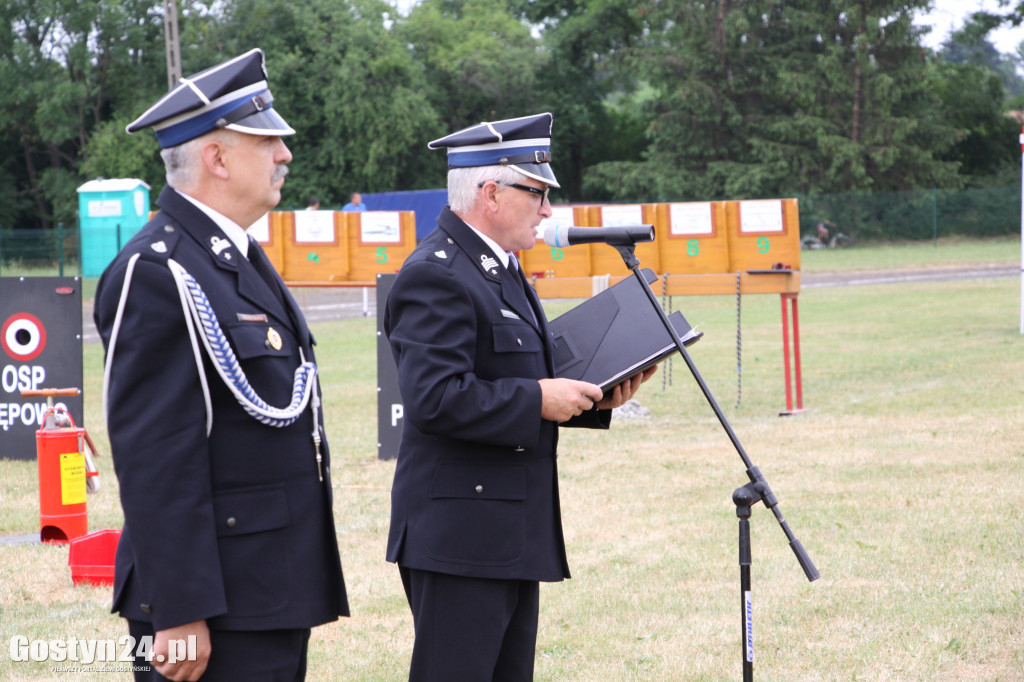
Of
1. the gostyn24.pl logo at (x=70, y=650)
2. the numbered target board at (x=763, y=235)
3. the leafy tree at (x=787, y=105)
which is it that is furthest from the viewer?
the leafy tree at (x=787, y=105)

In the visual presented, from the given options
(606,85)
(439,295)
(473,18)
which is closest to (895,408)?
(439,295)

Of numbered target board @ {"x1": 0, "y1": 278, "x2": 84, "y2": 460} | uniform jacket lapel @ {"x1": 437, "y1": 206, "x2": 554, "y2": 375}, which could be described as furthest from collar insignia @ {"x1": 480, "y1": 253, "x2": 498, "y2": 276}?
numbered target board @ {"x1": 0, "y1": 278, "x2": 84, "y2": 460}

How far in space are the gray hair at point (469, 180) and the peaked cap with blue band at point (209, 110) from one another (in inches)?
27.3

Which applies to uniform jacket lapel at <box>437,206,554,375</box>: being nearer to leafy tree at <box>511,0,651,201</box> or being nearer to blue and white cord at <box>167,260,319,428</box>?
blue and white cord at <box>167,260,319,428</box>

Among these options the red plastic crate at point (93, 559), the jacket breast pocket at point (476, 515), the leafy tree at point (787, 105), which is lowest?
the red plastic crate at point (93, 559)

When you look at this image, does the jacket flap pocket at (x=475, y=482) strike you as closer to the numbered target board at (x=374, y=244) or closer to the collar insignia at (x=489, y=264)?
the collar insignia at (x=489, y=264)

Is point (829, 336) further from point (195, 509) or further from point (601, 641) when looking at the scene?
point (195, 509)

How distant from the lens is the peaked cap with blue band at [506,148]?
3137 millimetres

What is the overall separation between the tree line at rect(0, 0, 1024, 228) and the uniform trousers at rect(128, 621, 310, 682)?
4179 centimetres

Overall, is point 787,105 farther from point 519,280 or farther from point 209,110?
point 209,110

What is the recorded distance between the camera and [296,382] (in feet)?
8.67

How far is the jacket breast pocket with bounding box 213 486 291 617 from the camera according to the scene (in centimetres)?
246

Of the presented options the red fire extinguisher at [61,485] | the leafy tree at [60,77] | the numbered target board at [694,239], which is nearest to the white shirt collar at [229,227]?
the red fire extinguisher at [61,485]

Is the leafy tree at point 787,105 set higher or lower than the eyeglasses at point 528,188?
higher
